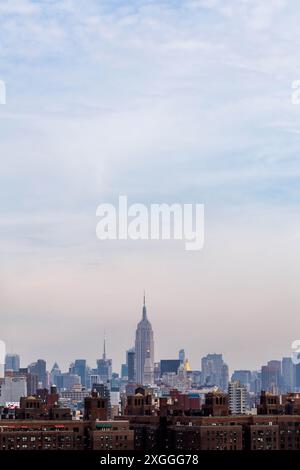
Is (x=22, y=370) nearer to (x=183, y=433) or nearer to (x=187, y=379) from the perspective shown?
(x=183, y=433)

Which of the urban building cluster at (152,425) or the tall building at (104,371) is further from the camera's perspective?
the tall building at (104,371)

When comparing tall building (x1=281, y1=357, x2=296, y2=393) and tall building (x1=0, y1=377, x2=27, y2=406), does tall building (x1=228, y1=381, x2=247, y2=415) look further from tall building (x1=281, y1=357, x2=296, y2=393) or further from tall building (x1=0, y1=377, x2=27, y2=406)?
tall building (x1=0, y1=377, x2=27, y2=406)

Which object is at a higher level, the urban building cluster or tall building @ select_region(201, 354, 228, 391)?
tall building @ select_region(201, 354, 228, 391)

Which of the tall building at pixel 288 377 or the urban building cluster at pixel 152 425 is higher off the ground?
the tall building at pixel 288 377

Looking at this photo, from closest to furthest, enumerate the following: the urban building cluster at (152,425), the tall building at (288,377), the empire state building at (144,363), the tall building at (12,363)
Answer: the urban building cluster at (152,425) < the tall building at (12,363) < the tall building at (288,377) < the empire state building at (144,363)

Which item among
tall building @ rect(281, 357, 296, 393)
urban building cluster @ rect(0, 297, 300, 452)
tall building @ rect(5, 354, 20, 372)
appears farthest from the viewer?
tall building @ rect(281, 357, 296, 393)

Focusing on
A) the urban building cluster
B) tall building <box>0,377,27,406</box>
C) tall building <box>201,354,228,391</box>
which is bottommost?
the urban building cluster

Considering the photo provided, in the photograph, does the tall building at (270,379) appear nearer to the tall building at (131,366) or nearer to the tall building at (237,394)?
the tall building at (237,394)

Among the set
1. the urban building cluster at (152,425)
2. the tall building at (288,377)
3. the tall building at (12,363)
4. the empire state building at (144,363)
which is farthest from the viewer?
the empire state building at (144,363)

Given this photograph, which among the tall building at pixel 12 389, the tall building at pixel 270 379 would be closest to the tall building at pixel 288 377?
the tall building at pixel 270 379

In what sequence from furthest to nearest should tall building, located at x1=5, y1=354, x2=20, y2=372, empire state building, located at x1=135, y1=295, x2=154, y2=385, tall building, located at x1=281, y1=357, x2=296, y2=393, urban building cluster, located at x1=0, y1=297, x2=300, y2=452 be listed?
empire state building, located at x1=135, y1=295, x2=154, y2=385 < tall building, located at x1=281, y1=357, x2=296, y2=393 < tall building, located at x1=5, y1=354, x2=20, y2=372 < urban building cluster, located at x1=0, y1=297, x2=300, y2=452

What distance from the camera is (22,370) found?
149ft

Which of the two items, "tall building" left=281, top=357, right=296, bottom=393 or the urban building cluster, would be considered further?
"tall building" left=281, top=357, right=296, bottom=393

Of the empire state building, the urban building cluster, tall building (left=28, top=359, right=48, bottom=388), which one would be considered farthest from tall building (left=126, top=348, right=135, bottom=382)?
the urban building cluster
